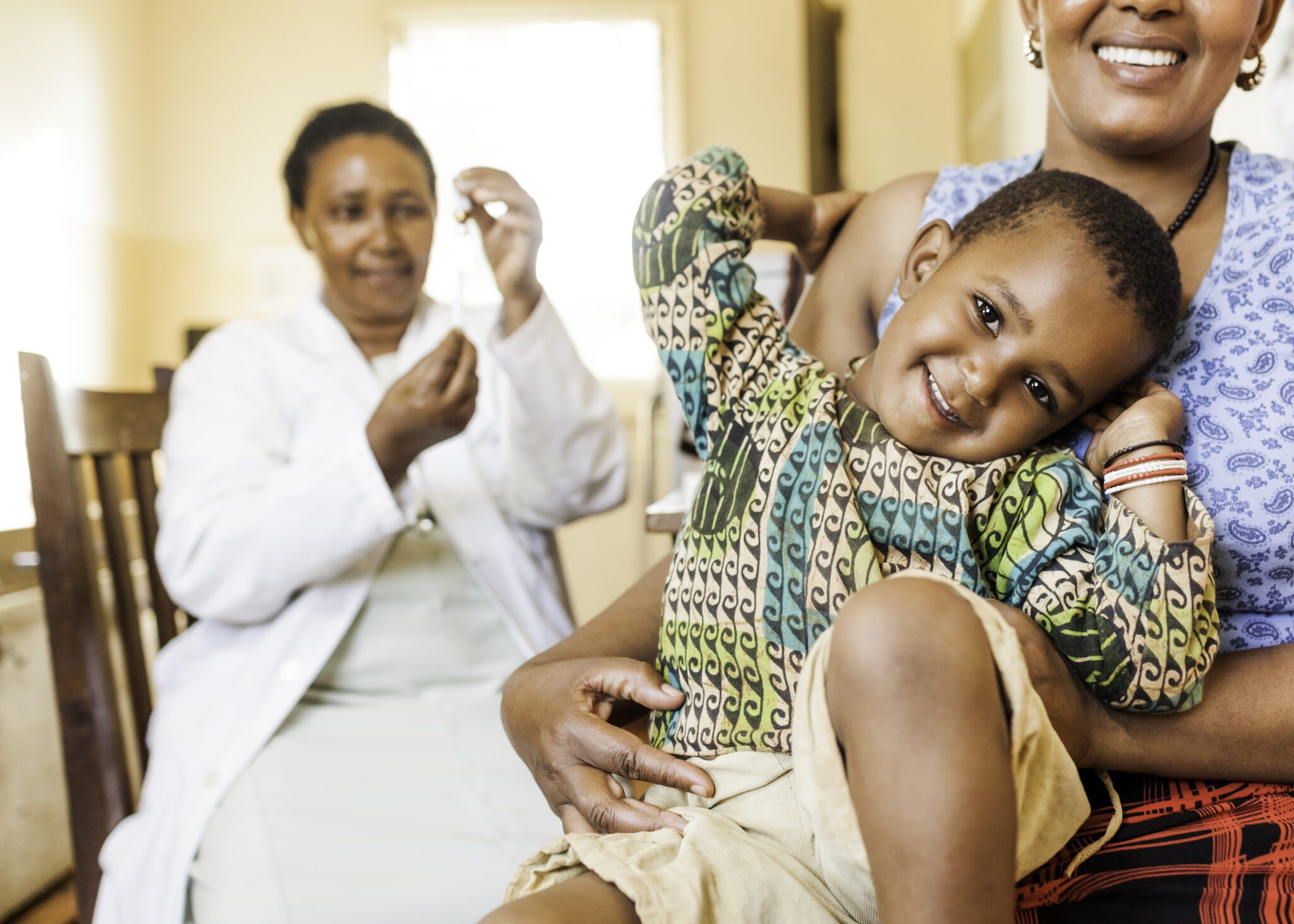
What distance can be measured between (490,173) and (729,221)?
0.50 metres

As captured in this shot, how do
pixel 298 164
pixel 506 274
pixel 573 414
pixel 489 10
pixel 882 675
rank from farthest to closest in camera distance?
1. pixel 489 10
2. pixel 298 164
3. pixel 573 414
4. pixel 506 274
5. pixel 882 675

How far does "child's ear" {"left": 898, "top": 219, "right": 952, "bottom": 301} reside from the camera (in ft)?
3.50

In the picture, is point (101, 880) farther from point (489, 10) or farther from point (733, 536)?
point (489, 10)

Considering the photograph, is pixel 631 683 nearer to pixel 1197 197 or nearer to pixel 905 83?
pixel 1197 197

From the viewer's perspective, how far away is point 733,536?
3.05ft

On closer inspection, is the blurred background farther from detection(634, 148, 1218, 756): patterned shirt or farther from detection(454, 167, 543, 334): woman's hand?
detection(634, 148, 1218, 756): patterned shirt

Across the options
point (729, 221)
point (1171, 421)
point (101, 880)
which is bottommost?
point (101, 880)

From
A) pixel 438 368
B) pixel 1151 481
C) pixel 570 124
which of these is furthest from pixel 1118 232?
pixel 570 124

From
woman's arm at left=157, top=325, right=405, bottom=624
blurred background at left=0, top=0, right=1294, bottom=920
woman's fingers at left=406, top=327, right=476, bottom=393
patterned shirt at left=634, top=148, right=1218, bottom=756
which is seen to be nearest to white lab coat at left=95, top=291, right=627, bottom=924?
woman's arm at left=157, top=325, right=405, bottom=624

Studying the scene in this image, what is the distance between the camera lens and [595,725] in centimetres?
94

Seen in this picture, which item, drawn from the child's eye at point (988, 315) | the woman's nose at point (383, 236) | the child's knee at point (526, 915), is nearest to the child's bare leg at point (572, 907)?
the child's knee at point (526, 915)

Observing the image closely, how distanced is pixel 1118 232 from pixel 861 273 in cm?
35

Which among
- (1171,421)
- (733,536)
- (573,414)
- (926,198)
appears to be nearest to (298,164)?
(573,414)

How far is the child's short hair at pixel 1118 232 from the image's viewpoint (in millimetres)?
929
